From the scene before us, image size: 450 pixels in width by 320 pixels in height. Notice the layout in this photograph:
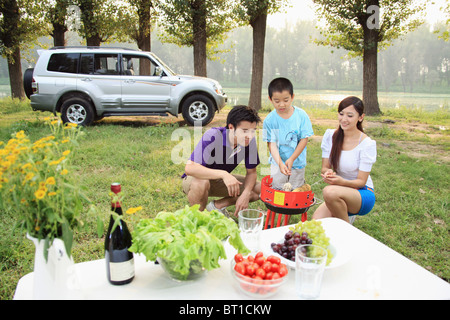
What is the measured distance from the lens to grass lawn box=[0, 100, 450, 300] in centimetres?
290

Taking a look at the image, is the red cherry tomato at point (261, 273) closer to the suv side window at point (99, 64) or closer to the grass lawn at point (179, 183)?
the grass lawn at point (179, 183)

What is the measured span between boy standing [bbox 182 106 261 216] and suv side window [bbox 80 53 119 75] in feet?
18.7

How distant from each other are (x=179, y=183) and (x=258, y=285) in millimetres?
3371

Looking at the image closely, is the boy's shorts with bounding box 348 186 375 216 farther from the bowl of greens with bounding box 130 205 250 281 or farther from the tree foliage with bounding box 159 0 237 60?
the tree foliage with bounding box 159 0 237 60

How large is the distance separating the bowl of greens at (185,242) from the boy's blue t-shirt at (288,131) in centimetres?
182

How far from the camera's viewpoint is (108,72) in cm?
803

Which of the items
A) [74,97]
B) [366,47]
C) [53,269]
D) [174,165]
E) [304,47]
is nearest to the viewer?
[53,269]

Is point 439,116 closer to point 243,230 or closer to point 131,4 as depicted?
point 131,4

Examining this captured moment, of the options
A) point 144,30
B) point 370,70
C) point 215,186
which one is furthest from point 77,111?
point 370,70

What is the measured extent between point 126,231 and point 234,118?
→ 1557mm

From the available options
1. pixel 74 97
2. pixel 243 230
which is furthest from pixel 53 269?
pixel 74 97

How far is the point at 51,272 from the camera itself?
3.84 ft

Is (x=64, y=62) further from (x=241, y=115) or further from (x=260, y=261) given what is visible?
(x=260, y=261)

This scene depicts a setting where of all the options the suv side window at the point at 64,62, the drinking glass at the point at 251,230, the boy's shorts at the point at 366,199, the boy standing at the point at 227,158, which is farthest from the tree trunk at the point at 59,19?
the drinking glass at the point at 251,230
